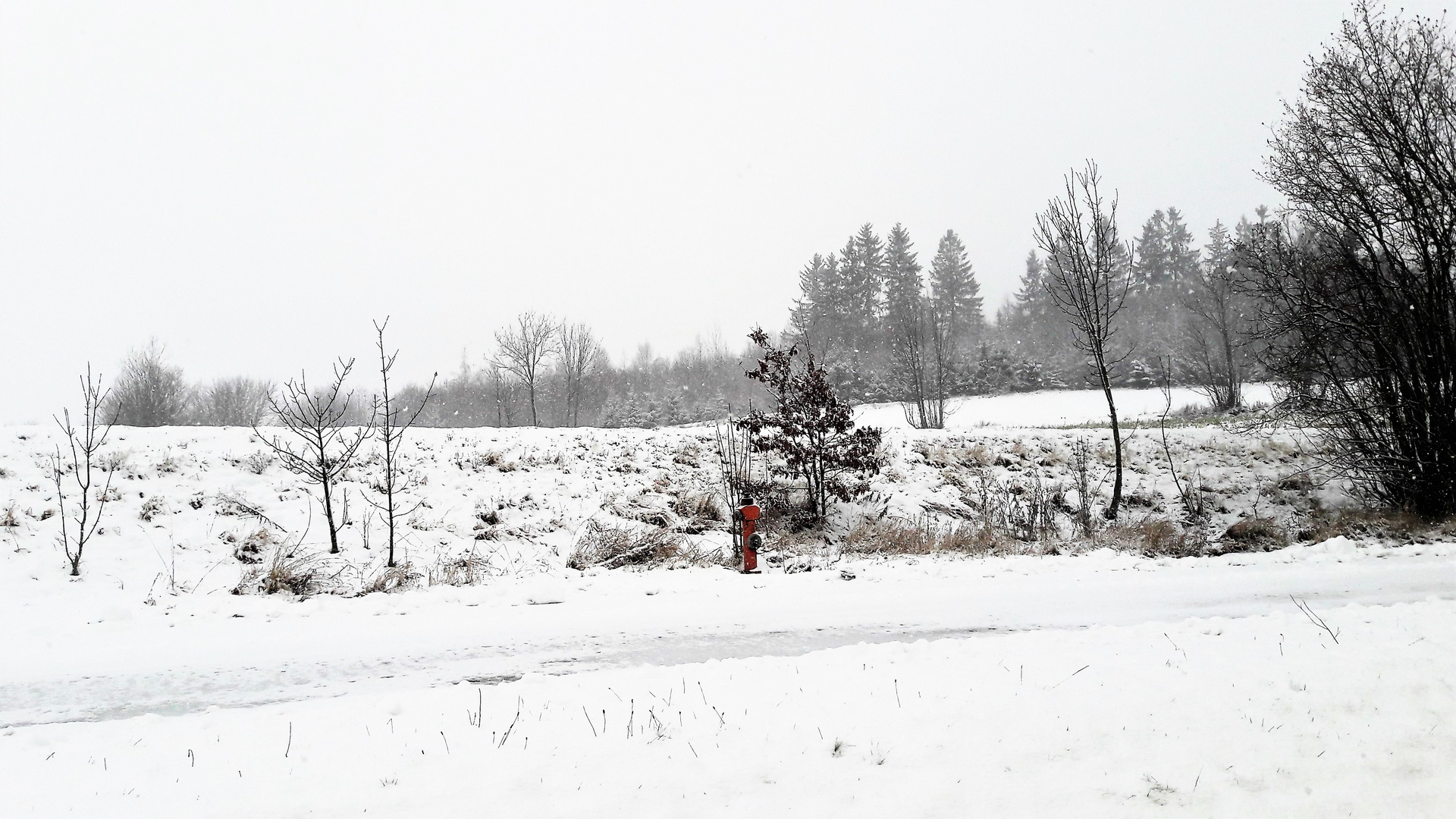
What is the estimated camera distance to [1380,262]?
1368 cm

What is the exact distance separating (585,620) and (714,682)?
2485 millimetres

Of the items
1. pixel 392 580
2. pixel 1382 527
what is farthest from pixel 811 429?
pixel 1382 527

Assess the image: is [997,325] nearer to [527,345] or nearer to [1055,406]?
[1055,406]

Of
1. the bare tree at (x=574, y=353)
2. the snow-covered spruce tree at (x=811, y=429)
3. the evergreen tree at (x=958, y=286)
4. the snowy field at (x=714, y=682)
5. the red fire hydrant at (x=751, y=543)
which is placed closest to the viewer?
the snowy field at (x=714, y=682)

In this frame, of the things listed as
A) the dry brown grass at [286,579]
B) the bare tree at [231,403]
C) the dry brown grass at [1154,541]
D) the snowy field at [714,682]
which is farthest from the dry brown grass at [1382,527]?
the bare tree at [231,403]

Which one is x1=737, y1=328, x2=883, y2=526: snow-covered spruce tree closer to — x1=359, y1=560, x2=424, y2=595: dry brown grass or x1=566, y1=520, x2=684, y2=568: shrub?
x1=566, y1=520, x2=684, y2=568: shrub

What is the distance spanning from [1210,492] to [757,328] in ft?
39.7

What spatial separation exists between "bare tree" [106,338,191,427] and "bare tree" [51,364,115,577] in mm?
18595

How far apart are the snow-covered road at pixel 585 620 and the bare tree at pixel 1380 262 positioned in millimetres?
5633

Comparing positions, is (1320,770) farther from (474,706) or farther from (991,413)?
(991,413)

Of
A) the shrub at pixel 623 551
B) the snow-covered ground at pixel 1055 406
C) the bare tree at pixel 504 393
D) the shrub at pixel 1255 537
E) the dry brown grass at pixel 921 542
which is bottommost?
the shrub at pixel 1255 537

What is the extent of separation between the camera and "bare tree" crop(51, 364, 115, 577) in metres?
8.41

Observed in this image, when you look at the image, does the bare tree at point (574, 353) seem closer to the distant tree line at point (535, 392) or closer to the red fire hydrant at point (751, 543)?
the distant tree line at point (535, 392)

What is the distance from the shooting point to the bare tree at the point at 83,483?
27.6ft
